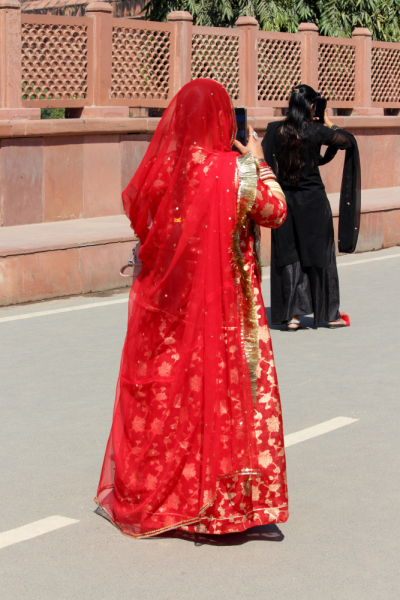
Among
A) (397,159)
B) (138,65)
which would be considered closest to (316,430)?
(138,65)

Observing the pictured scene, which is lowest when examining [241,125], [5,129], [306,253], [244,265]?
[306,253]

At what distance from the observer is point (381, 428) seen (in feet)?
16.4

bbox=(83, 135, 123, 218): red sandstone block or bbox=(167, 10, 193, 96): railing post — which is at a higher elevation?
bbox=(167, 10, 193, 96): railing post

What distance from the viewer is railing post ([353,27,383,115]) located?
1616cm

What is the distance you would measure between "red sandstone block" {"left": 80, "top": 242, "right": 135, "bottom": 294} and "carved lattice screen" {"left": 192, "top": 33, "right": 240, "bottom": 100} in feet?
14.4

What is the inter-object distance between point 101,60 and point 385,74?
701 centimetres

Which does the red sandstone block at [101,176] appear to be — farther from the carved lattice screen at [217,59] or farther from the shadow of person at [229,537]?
the shadow of person at [229,537]

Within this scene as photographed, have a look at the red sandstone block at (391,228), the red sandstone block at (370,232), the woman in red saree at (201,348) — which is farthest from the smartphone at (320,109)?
the red sandstone block at (391,228)

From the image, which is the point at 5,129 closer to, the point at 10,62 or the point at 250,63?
the point at 10,62

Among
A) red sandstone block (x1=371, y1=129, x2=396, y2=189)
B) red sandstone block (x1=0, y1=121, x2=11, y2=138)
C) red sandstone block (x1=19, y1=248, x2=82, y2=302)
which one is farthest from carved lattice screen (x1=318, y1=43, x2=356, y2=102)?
red sandstone block (x1=19, y1=248, x2=82, y2=302)

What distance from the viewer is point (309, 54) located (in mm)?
14914

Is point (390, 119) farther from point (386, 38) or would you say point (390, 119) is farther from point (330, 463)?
point (330, 463)

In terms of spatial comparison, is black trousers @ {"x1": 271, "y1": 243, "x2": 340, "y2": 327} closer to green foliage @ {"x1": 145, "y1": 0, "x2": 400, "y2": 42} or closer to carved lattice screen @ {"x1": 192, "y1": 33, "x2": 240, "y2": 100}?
carved lattice screen @ {"x1": 192, "y1": 33, "x2": 240, "y2": 100}

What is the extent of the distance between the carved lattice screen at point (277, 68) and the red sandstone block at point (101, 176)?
3.14 meters
